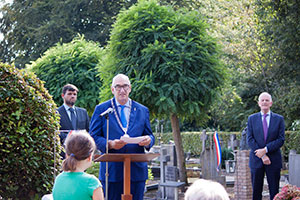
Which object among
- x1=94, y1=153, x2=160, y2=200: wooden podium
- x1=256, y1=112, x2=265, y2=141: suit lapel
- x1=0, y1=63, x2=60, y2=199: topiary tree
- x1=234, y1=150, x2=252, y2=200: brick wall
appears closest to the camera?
x1=94, y1=153, x2=160, y2=200: wooden podium

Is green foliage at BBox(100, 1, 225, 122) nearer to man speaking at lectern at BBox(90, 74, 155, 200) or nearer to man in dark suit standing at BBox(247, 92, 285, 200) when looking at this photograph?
man in dark suit standing at BBox(247, 92, 285, 200)

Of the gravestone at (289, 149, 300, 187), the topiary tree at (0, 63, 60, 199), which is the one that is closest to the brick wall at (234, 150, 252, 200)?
the gravestone at (289, 149, 300, 187)

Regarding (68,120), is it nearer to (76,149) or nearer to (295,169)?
(76,149)

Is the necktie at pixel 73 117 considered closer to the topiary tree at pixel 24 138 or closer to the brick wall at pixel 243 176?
the topiary tree at pixel 24 138

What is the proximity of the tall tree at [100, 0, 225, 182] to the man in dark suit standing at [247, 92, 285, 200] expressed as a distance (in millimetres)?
3300

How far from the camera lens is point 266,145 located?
813 cm

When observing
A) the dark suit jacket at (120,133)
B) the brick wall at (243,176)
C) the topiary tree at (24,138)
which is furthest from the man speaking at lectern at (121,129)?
the brick wall at (243,176)

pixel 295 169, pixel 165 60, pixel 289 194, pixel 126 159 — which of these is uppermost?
pixel 165 60

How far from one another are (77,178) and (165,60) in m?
7.99

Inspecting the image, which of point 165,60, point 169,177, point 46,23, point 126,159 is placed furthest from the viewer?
point 46,23

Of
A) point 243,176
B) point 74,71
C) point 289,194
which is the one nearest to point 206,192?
point 289,194

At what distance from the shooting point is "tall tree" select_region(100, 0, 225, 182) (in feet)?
37.5

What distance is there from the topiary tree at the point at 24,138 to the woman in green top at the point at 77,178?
112 inches

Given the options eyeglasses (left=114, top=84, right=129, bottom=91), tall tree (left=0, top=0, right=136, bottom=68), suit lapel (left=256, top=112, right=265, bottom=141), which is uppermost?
tall tree (left=0, top=0, right=136, bottom=68)
